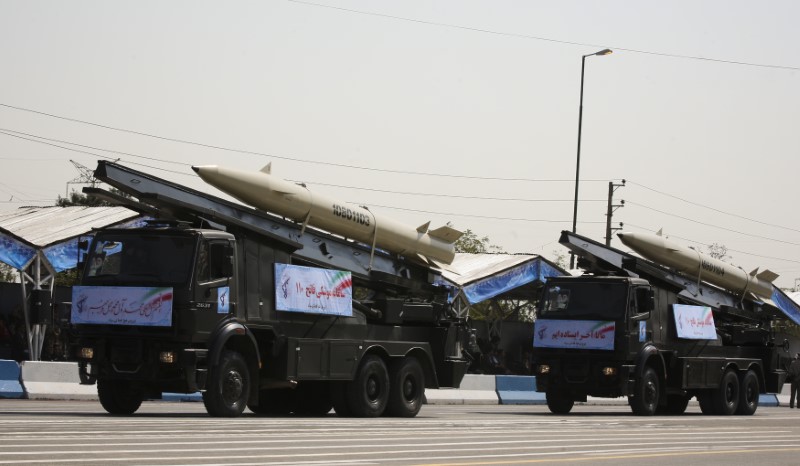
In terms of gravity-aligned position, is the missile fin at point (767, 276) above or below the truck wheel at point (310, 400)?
above

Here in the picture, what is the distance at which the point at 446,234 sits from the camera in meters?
24.1

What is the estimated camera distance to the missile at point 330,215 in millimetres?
20516

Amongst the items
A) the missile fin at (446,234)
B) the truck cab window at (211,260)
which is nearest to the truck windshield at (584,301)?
the missile fin at (446,234)

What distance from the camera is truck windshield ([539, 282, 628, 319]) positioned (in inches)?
1045

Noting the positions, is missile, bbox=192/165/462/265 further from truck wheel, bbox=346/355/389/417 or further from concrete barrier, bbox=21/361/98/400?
concrete barrier, bbox=21/361/98/400

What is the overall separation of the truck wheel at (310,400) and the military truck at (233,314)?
2 centimetres

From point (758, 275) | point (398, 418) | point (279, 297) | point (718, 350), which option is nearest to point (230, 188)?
point (279, 297)

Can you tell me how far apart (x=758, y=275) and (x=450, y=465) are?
22.4 m

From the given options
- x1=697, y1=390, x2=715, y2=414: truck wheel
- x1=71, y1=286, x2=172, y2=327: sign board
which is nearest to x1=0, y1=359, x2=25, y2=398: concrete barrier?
x1=71, y1=286, x2=172, y2=327: sign board

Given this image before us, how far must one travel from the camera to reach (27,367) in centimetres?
2523

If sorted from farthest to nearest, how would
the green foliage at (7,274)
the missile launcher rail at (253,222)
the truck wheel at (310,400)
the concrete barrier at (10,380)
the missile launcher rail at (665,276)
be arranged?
the green foliage at (7,274) → the missile launcher rail at (665,276) → the concrete barrier at (10,380) → the truck wheel at (310,400) → the missile launcher rail at (253,222)

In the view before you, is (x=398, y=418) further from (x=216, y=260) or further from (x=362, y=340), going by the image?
(x=216, y=260)

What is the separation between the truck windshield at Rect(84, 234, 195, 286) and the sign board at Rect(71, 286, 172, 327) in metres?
0.17

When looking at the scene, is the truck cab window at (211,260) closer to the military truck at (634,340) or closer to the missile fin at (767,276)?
the military truck at (634,340)
